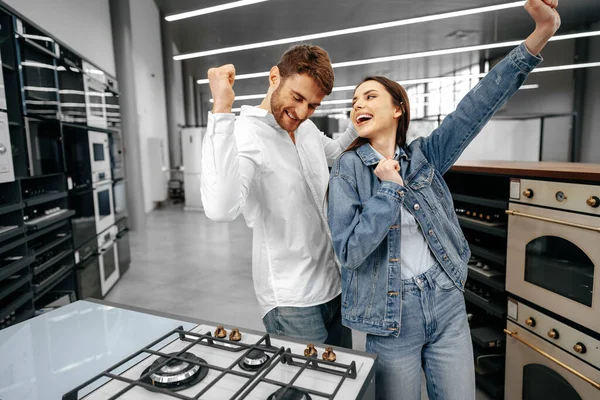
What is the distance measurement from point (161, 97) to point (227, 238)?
6.16 m

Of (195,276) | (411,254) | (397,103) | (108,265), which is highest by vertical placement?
(397,103)

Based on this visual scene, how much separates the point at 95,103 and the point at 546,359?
4.12 meters

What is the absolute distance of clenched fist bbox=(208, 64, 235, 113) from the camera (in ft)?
3.20

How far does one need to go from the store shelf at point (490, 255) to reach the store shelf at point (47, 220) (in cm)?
276

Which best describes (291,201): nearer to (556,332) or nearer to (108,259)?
(556,332)

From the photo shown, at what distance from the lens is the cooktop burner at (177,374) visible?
0.75 meters

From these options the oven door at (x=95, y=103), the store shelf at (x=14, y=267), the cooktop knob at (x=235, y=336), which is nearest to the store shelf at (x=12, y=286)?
the store shelf at (x=14, y=267)

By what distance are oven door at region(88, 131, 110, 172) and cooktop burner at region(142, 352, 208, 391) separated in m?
3.30

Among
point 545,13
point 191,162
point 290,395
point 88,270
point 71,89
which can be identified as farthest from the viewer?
point 191,162

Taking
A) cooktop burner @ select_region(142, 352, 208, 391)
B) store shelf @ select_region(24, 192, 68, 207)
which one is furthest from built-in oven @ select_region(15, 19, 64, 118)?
cooktop burner @ select_region(142, 352, 208, 391)

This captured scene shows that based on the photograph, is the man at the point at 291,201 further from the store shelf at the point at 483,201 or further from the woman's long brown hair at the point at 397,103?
the store shelf at the point at 483,201

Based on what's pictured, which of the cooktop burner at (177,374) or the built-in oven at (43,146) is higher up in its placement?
the built-in oven at (43,146)

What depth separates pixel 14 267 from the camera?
7.39ft

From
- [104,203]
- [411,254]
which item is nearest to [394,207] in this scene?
[411,254]
